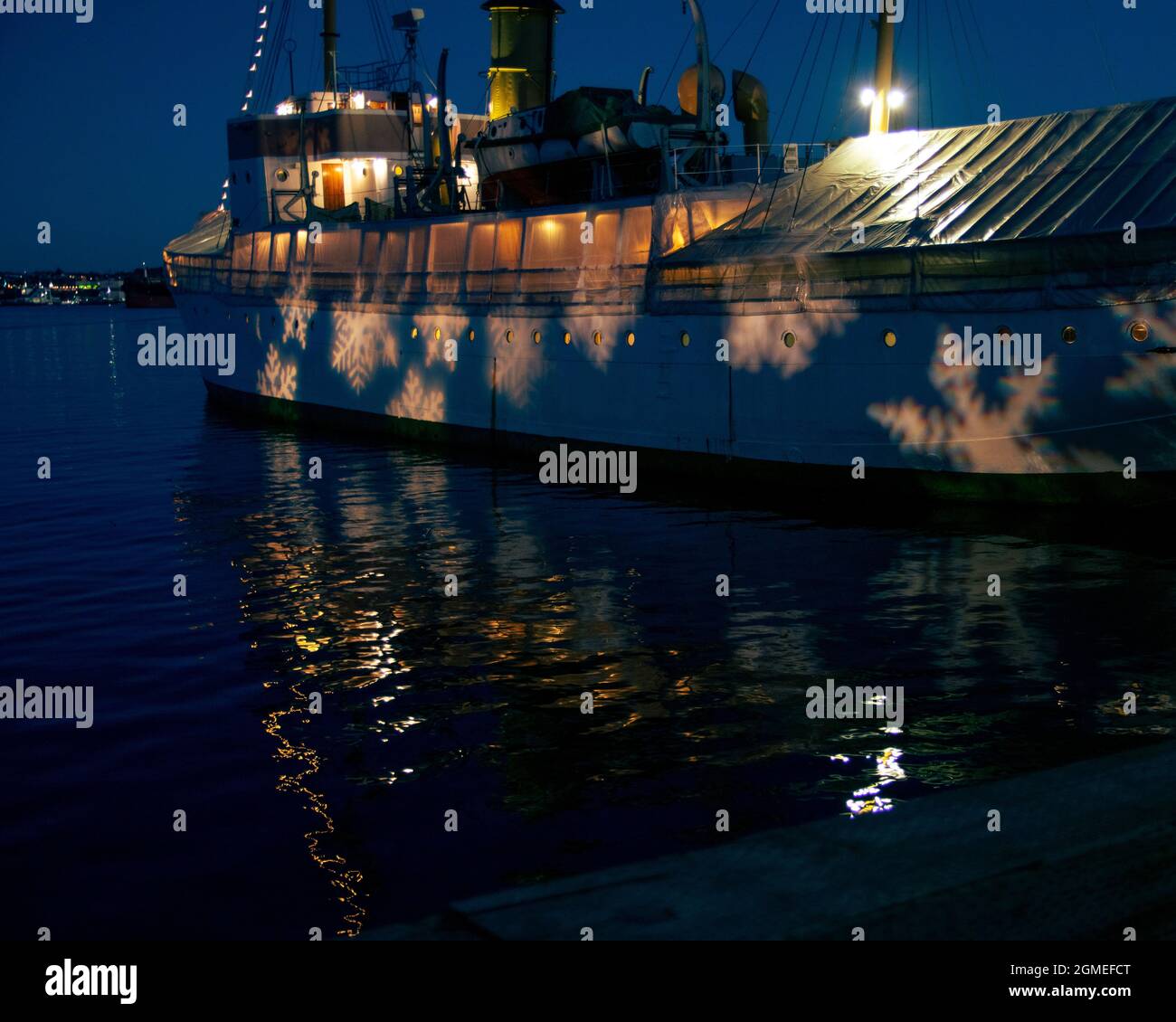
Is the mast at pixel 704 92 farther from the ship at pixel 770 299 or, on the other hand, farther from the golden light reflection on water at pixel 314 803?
the golden light reflection on water at pixel 314 803

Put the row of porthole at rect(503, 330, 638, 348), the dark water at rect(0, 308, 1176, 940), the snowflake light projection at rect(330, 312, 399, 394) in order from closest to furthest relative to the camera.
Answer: the dark water at rect(0, 308, 1176, 940) < the row of porthole at rect(503, 330, 638, 348) < the snowflake light projection at rect(330, 312, 399, 394)

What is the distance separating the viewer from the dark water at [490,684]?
9055 millimetres

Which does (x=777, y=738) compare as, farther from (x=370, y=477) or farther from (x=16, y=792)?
(x=370, y=477)

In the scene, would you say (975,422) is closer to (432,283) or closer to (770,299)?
(770,299)

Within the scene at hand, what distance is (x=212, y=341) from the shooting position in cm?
5388

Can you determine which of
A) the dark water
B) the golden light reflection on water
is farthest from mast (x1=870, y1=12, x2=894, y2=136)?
the golden light reflection on water

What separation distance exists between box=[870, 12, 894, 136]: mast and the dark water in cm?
1181

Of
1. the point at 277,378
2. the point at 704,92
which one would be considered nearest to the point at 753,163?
the point at 704,92

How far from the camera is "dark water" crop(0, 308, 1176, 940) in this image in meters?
9.05

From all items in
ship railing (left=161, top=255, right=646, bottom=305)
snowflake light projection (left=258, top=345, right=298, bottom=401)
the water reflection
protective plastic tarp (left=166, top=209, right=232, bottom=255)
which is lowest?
the water reflection

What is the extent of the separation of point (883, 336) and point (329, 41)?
43.5 meters

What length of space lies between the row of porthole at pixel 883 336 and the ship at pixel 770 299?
0.05 meters

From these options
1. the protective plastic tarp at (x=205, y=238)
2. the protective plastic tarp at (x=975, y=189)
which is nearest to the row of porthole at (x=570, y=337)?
the protective plastic tarp at (x=975, y=189)

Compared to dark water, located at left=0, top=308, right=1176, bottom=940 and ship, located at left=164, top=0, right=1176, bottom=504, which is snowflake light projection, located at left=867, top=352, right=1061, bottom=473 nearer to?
ship, located at left=164, top=0, right=1176, bottom=504
